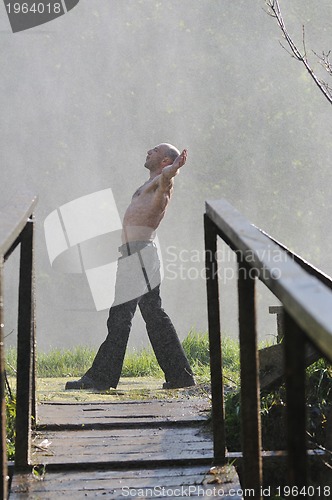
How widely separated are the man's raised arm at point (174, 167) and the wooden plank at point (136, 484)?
243 centimetres

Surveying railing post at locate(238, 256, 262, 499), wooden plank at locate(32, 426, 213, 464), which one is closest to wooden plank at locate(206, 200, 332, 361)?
railing post at locate(238, 256, 262, 499)

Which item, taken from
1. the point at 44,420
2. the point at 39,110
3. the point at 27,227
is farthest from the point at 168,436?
the point at 39,110

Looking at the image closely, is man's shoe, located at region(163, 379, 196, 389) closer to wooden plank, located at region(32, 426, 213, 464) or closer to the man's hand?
the man's hand

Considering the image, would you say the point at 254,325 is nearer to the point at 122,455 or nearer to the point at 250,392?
the point at 250,392

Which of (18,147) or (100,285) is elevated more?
(18,147)

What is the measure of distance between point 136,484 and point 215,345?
0.61 m

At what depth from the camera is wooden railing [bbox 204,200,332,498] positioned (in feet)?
5.37

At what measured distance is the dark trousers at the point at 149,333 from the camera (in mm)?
5727

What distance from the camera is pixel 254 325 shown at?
8.59 ft

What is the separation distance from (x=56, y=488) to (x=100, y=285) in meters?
11.1

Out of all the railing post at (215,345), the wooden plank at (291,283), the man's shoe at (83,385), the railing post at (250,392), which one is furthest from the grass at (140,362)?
the wooden plank at (291,283)

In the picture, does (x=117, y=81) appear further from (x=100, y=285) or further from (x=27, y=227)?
(x=27, y=227)

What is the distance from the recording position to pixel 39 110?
47.0ft
